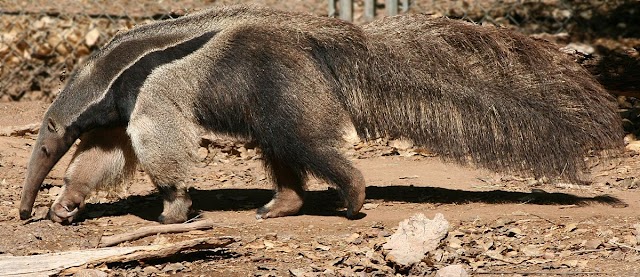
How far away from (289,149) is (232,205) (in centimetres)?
133

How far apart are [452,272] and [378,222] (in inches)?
76.2

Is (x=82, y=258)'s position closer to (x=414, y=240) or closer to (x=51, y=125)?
(x=51, y=125)

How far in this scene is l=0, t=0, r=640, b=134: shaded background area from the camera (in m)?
12.4

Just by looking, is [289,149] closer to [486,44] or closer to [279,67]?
[279,67]

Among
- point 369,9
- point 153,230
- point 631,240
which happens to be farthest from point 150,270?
point 369,9

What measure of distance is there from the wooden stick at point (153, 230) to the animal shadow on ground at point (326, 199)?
0.90 m

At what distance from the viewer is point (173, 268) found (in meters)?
5.66

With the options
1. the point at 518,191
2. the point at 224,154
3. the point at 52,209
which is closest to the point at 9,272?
the point at 52,209

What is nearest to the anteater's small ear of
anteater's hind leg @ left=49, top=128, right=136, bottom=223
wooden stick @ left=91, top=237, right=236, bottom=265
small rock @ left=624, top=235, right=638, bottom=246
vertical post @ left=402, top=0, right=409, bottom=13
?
anteater's hind leg @ left=49, top=128, right=136, bottom=223

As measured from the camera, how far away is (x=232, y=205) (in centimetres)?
785

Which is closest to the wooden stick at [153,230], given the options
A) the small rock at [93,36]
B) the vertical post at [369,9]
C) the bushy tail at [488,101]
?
the bushy tail at [488,101]

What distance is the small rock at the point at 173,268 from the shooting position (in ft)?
18.5

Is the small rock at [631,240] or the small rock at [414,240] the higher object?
the small rock at [414,240]

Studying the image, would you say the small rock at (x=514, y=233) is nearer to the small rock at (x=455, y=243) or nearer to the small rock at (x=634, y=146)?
the small rock at (x=455, y=243)
